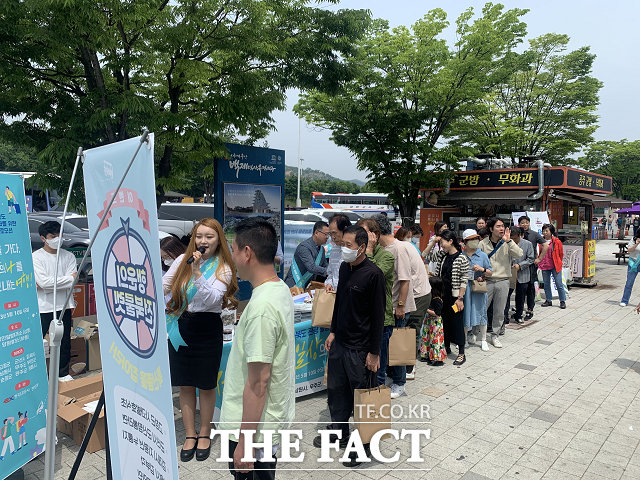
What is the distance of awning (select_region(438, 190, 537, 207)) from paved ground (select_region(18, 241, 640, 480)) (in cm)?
828

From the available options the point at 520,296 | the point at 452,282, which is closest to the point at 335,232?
the point at 452,282

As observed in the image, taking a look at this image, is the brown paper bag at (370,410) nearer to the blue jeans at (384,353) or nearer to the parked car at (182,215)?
the blue jeans at (384,353)

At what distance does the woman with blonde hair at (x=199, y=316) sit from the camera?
3451 millimetres

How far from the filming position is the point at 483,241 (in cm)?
718

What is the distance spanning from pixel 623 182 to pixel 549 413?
43604mm

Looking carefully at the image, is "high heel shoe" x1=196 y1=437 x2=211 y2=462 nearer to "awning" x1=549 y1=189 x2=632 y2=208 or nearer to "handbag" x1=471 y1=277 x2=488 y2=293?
"handbag" x1=471 y1=277 x2=488 y2=293

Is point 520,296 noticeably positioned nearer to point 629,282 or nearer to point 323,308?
point 629,282

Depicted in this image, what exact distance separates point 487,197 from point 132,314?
15.2 metres

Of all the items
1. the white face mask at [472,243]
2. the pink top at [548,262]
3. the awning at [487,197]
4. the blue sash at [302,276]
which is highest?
the awning at [487,197]

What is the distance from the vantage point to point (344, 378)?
12.1ft

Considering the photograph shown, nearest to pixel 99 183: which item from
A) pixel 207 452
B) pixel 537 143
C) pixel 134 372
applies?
pixel 134 372

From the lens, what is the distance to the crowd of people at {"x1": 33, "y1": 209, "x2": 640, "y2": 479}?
2182 millimetres

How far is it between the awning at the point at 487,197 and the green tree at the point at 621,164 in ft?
76.8

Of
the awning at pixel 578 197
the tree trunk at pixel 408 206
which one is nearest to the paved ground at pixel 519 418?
the tree trunk at pixel 408 206
